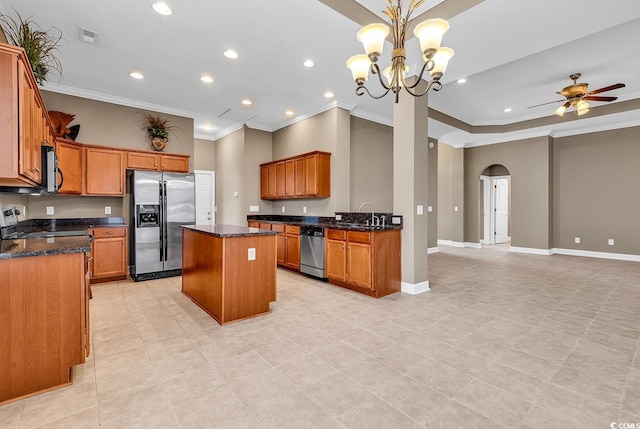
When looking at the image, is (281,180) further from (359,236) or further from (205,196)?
(359,236)

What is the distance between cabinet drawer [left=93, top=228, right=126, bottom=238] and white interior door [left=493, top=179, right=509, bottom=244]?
32.0 ft

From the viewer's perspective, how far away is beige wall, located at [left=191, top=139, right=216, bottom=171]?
7.75 meters

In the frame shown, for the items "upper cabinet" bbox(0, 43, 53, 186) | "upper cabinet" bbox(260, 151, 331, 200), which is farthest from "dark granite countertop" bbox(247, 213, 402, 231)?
"upper cabinet" bbox(0, 43, 53, 186)

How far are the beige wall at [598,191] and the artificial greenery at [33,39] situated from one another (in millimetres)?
9632

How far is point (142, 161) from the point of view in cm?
512

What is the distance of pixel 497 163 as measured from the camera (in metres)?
8.09

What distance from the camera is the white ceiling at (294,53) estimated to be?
9.45 ft

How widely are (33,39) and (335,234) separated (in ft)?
12.4

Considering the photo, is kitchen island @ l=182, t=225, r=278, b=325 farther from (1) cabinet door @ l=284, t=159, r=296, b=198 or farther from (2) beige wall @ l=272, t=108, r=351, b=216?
(1) cabinet door @ l=284, t=159, r=296, b=198

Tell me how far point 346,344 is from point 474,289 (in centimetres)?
260

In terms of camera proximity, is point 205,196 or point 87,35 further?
point 205,196

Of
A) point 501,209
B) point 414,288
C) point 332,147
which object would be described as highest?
point 332,147

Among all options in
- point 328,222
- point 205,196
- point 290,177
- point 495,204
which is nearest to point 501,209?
point 495,204

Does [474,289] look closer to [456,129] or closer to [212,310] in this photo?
[212,310]
